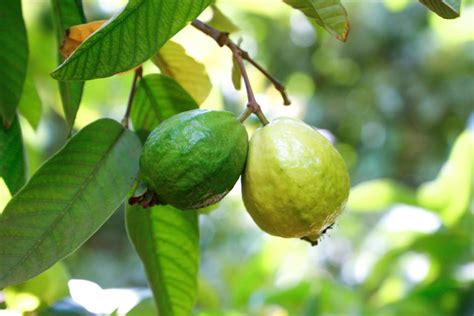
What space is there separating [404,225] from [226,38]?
0.99 meters

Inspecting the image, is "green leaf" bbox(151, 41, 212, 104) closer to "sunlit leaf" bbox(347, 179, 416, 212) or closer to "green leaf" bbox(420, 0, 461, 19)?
"green leaf" bbox(420, 0, 461, 19)

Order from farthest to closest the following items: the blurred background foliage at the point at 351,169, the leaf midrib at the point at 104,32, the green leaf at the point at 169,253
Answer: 1. the blurred background foliage at the point at 351,169
2. the green leaf at the point at 169,253
3. the leaf midrib at the point at 104,32

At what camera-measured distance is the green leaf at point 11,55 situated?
0.83m

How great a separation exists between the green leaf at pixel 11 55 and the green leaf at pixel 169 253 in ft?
0.69

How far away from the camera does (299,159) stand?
0.70m

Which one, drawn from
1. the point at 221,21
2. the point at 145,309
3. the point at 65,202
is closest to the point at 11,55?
the point at 65,202

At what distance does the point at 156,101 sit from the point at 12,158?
0.20 meters

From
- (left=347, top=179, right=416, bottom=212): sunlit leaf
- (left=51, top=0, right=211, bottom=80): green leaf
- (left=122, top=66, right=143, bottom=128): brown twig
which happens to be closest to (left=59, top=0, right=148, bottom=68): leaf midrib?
(left=51, top=0, right=211, bottom=80): green leaf

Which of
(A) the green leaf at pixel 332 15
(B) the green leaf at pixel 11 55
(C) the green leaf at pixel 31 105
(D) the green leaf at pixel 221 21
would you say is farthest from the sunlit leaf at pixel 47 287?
(A) the green leaf at pixel 332 15

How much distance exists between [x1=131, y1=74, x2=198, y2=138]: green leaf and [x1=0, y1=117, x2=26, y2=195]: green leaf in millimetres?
150

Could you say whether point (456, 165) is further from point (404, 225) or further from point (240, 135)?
point (240, 135)

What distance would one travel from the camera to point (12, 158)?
83 cm

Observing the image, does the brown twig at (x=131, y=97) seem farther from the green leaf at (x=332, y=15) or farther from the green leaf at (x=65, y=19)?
the green leaf at (x=332, y=15)

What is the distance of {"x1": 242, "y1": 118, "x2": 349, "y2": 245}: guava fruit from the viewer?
70 centimetres
